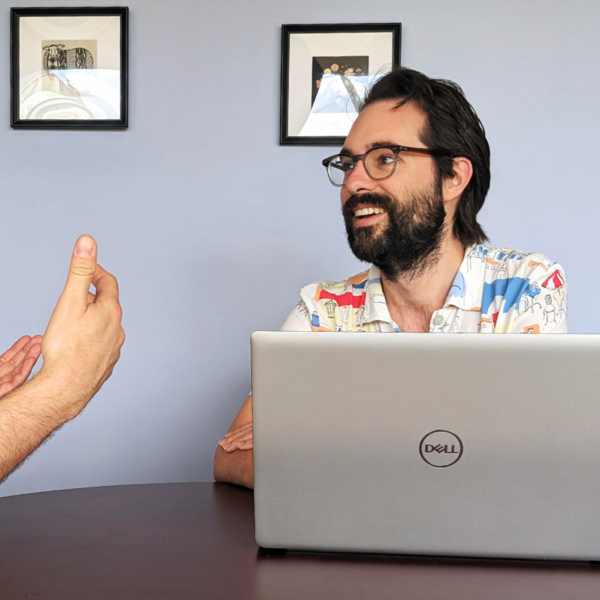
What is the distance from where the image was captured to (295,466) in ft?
2.69

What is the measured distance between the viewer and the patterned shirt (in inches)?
56.8

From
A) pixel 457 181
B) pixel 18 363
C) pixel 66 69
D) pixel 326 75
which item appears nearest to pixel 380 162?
pixel 457 181

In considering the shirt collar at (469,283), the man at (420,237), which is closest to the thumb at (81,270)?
the man at (420,237)

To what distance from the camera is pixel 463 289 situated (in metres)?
1.54

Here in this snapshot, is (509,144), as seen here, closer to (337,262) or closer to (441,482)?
(337,262)

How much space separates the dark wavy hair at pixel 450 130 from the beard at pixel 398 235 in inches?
4.0

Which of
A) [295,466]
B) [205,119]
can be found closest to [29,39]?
[205,119]

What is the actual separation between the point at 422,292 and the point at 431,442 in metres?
0.84

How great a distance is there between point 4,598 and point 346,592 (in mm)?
364

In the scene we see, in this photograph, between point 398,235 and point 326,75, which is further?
point 326,75

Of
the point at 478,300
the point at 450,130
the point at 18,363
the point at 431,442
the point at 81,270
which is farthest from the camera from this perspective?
the point at 450,130

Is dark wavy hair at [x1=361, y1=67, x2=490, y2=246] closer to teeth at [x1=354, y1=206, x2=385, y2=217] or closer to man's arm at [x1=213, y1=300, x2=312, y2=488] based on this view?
teeth at [x1=354, y1=206, x2=385, y2=217]

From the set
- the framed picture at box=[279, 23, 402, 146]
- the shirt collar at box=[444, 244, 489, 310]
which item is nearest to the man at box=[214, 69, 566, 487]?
the shirt collar at box=[444, 244, 489, 310]

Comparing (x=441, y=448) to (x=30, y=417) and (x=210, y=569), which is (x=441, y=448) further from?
(x=30, y=417)
